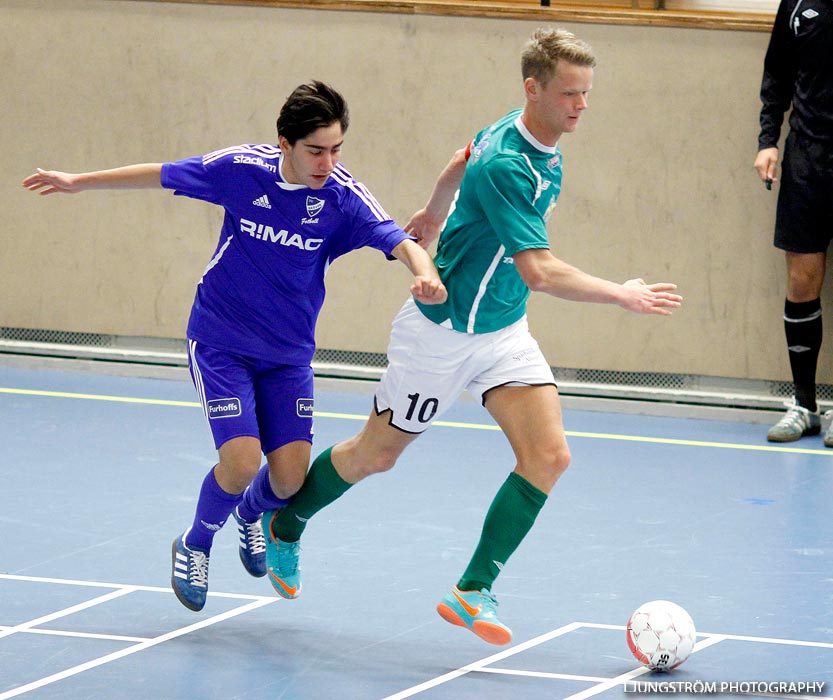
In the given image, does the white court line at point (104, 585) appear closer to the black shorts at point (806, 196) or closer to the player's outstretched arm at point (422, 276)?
the player's outstretched arm at point (422, 276)

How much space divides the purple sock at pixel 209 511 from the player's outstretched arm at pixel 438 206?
3.54ft

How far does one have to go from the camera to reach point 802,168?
767cm

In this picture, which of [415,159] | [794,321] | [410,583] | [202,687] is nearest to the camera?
[202,687]

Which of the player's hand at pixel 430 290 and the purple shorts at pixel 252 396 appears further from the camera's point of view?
the purple shorts at pixel 252 396

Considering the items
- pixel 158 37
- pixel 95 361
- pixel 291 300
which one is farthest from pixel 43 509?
pixel 158 37

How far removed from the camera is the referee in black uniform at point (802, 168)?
7.59 metres

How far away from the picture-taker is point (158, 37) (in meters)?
8.74

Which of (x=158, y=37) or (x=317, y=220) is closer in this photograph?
(x=317, y=220)

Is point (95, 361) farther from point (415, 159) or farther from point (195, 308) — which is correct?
point (195, 308)

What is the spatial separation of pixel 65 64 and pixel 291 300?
465 centimetres

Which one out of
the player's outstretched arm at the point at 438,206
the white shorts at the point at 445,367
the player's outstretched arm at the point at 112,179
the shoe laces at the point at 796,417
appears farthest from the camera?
the shoe laces at the point at 796,417

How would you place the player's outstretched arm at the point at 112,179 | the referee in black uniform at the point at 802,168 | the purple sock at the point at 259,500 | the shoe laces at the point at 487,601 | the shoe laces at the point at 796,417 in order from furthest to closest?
1. the shoe laces at the point at 796,417
2. the referee in black uniform at the point at 802,168
3. the purple sock at the point at 259,500
4. the player's outstretched arm at the point at 112,179
5. the shoe laces at the point at 487,601

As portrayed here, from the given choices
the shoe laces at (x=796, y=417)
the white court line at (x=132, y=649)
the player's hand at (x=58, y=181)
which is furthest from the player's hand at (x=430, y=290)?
the shoe laces at (x=796, y=417)

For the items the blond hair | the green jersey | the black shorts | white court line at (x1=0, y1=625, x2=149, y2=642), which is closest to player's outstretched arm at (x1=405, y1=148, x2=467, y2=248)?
the green jersey
